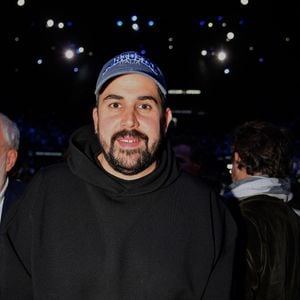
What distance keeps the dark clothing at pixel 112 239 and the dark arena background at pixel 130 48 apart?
252 inches

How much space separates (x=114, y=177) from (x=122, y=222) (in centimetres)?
25

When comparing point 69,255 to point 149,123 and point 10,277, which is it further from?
point 149,123

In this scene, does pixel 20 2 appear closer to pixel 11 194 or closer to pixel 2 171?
pixel 2 171

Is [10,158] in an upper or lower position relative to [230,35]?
lower

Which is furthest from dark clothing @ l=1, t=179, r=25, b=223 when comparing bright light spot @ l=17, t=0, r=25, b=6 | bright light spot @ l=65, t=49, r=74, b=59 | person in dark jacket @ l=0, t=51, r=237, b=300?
bright light spot @ l=65, t=49, r=74, b=59

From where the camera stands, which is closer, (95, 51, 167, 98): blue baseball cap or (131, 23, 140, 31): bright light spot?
(95, 51, 167, 98): blue baseball cap

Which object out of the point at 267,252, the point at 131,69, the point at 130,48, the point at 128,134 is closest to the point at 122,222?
the point at 128,134

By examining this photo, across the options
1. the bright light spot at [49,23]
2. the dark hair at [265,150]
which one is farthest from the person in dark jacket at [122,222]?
the bright light spot at [49,23]

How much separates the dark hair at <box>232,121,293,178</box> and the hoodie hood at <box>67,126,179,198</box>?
26.3 inches

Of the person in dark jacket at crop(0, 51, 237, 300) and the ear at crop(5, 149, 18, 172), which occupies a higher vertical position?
the ear at crop(5, 149, 18, 172)

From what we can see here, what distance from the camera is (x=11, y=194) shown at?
8.76ft

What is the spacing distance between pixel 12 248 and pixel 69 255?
10.7 inches

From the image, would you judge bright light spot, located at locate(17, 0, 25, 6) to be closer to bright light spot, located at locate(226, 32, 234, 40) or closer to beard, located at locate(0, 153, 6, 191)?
bright light spot, located at locate(226, 32, 234, 40)

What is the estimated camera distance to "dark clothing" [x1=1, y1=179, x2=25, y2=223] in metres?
2.60
